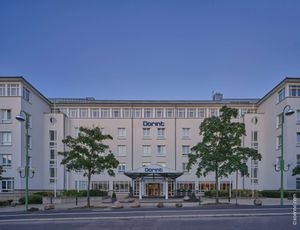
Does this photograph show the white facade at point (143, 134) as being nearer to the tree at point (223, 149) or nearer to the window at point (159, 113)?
the window at point (159, 113)

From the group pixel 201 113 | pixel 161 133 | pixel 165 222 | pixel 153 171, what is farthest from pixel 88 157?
pixel 201 113

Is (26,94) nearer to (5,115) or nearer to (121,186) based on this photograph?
(5,115)

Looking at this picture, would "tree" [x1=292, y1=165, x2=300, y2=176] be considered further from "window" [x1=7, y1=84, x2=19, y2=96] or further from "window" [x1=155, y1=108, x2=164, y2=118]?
"window" [x1=7, y1=84, x2=19, y2=96]

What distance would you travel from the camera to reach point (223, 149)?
1344 inches

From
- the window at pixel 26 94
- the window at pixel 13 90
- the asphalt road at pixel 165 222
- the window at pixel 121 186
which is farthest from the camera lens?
the window at pixel 121 186

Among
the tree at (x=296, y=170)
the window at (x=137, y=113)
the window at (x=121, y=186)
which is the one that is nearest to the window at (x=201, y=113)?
the window at (x=137, y=113)

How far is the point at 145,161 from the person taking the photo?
203 feet

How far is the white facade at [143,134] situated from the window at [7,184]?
4.15m

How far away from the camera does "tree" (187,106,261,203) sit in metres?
33.7

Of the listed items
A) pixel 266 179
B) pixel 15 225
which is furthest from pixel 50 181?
pixel 15 225

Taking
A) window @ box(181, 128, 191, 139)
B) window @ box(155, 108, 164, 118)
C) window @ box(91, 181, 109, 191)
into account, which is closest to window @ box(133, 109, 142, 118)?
window @ box(155, 108, 164, 118)

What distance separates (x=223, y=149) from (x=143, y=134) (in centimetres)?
2892

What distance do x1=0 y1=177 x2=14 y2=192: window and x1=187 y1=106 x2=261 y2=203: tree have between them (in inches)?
958

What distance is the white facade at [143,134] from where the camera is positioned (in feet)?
181
